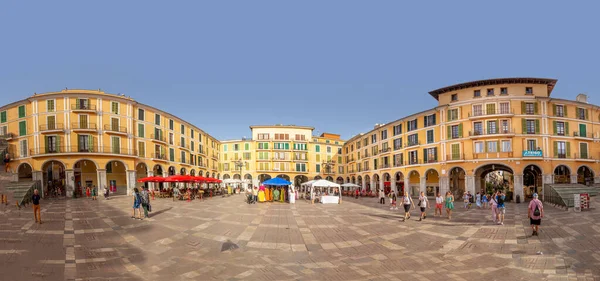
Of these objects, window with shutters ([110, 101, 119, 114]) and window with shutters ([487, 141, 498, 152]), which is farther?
window with shutters ([110, 101, 119, 114])

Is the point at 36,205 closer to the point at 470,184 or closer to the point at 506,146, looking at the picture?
the point at 470,184

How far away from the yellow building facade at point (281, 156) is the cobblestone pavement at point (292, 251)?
53790 millimetres

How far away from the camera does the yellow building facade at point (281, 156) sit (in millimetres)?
68438

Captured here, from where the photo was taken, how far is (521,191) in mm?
33344

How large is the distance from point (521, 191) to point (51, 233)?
40.5m

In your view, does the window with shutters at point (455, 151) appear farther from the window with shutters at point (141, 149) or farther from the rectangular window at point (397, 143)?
the window with shutters at point (141, 149)

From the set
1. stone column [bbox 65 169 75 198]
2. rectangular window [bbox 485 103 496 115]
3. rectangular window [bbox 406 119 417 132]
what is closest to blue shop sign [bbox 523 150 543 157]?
rectangular window [bbox 485 103 496 115]

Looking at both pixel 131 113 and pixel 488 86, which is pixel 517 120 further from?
pixel 131 113

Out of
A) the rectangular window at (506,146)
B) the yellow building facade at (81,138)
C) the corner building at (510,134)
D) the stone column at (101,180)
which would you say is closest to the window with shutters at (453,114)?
the corner building at (510,134)

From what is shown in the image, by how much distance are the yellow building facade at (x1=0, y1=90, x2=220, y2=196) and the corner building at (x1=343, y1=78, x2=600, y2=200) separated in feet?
125

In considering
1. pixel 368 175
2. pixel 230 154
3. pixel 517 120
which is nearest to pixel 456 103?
pixel 517 120

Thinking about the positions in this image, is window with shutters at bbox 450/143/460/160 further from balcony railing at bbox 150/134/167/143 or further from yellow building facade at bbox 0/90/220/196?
balcony railing at bbox 150/134/167/143

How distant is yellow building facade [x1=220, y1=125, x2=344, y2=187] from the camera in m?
68.4

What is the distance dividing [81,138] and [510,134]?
49.6 m
